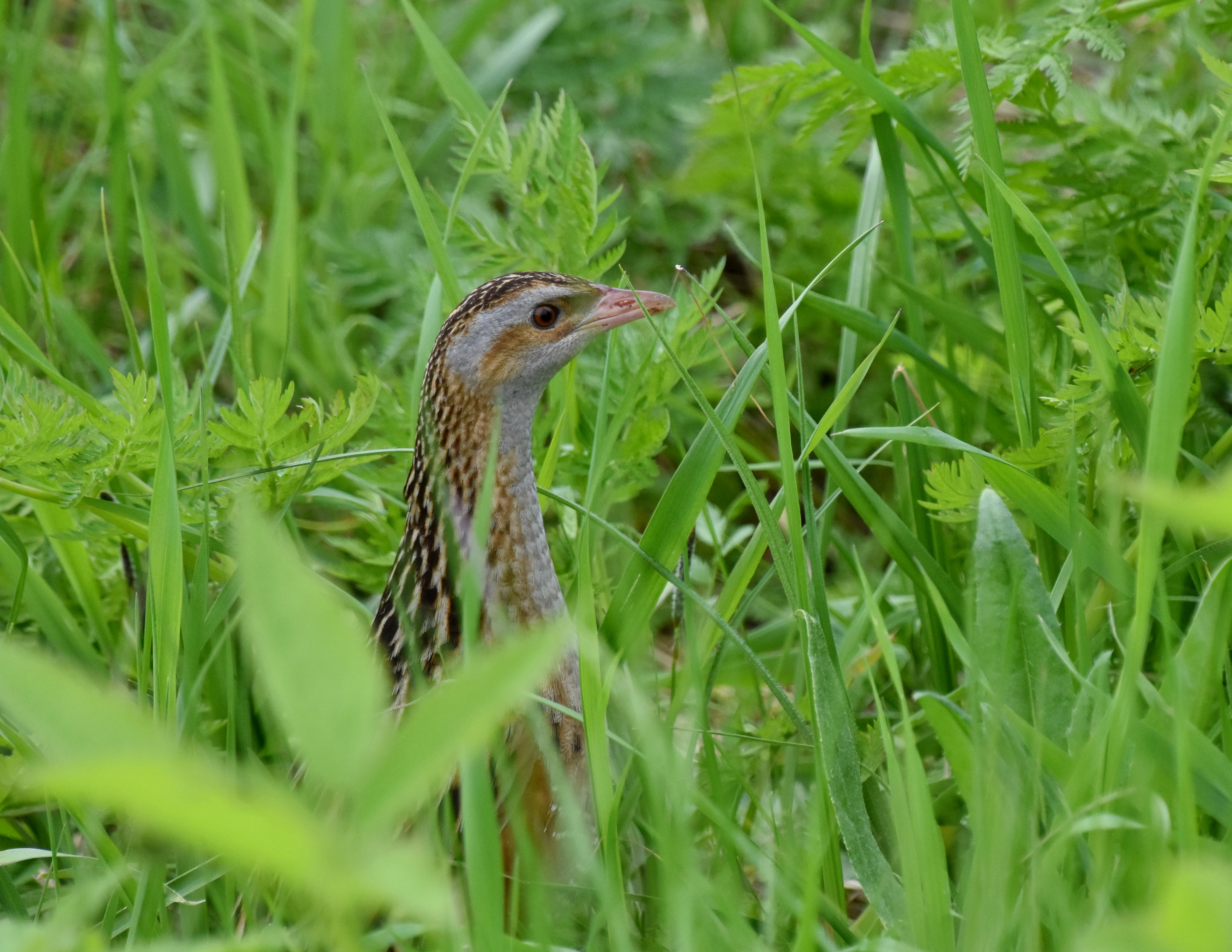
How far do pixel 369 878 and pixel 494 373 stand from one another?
5.64 feet

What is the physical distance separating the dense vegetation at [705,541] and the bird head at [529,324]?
14 cm

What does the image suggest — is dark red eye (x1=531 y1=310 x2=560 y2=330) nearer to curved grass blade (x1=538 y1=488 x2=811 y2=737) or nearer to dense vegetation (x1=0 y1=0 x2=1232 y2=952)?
dense vegetation (x1=0 y1=0 x2=1232 y2=952)

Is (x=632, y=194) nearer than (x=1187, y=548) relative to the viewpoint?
No

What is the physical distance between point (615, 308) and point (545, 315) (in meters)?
0.15

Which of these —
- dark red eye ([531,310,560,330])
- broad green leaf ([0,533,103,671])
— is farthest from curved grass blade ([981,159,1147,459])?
broad green leaf ([0,533,103,671])

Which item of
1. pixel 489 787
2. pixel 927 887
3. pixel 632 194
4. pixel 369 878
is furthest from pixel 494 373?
pixel 632 194

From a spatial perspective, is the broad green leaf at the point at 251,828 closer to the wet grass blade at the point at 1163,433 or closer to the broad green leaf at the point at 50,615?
the wet grass blade at the point at 1163,433

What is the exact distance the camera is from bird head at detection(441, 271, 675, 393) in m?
2.51

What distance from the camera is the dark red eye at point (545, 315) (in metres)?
2.59

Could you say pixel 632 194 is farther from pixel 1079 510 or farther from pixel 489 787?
pixel 489 787

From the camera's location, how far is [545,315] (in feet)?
8.55

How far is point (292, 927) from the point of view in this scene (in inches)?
76.6

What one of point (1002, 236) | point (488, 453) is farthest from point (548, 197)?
point (1002, 236)

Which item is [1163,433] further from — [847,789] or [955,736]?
[847,789]
